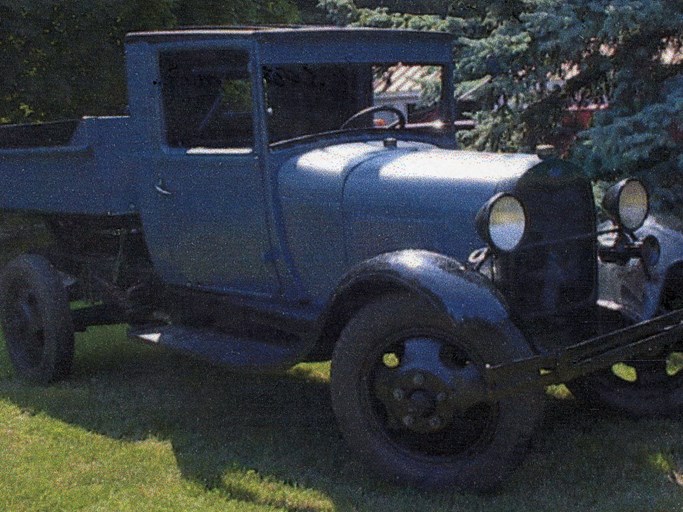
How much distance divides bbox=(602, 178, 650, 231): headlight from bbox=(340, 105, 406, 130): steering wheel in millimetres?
1184

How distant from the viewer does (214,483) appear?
14.1 ft

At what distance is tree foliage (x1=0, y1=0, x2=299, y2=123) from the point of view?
434 inches

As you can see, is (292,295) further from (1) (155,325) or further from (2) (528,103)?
(2) (528,103)

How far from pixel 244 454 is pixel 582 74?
16.0 ft

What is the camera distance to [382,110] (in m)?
5.29

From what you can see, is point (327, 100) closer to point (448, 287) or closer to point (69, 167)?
point (69, 167)

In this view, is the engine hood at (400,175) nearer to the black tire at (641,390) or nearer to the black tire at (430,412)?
the black tire at (430,412)

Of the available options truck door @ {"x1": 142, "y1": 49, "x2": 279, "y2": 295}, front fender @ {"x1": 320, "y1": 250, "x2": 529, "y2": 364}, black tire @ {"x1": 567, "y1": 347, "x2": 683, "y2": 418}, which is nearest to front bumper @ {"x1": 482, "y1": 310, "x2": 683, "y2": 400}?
front fender @ {"x1": 320, "y1": 250, "x2": 529, "y2": 364}

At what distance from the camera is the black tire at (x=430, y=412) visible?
3916 millimetres

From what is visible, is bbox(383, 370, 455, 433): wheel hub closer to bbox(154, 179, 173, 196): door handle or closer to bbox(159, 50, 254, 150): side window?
bbox(159, 50, 254, 150): side window

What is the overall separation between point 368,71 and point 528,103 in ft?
10.8

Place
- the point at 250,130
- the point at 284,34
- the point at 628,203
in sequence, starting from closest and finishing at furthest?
the point at 628,203
the point at 284,34
the point at 250,130

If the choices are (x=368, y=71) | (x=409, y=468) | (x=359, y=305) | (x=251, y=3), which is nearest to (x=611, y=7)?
(x=368, y=71)

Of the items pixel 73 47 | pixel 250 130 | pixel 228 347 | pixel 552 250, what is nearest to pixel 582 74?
pixel 250 130
